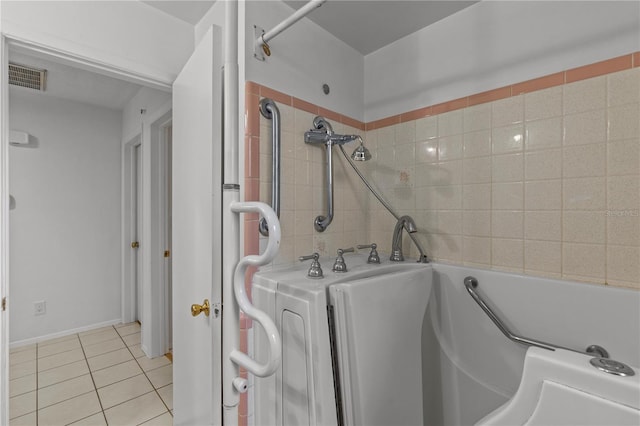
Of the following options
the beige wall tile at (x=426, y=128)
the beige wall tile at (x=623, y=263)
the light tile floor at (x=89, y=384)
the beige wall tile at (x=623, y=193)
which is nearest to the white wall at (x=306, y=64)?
the beige wall tile at (x=426, y=128)

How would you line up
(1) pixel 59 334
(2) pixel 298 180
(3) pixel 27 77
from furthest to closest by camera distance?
(1) pixel 59 334 → (3) pixel 27 77 → (2) pixel 298 180

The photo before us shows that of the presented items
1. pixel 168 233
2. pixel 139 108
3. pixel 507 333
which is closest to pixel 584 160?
pixel 507 333

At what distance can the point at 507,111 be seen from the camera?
125cm

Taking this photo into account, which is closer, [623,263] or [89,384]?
[623,263]

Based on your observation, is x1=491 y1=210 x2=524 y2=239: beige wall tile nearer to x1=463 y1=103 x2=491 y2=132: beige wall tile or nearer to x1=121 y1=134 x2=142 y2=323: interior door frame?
x1=463 y1=103 x2=491 y2=132: beige wall tile

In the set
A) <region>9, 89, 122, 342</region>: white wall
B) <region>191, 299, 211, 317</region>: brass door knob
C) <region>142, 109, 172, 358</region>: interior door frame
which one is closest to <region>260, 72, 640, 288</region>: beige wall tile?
<region>191, 299, 211, 317</region>: brass door knob

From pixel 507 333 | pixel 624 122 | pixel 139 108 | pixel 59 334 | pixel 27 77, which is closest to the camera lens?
pixel 624 122

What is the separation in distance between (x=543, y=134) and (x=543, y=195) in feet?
0.82

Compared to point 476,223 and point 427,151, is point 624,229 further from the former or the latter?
point 427,151

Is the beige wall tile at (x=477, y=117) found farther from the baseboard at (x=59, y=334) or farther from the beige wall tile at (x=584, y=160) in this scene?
the baseboard at (x=59, y=334)

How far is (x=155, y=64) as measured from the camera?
142cm

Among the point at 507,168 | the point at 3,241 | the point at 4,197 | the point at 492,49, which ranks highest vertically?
the point at 492,49

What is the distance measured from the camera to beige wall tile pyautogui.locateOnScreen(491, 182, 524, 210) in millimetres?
1218

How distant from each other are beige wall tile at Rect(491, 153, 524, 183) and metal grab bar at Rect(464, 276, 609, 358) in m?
0.47
